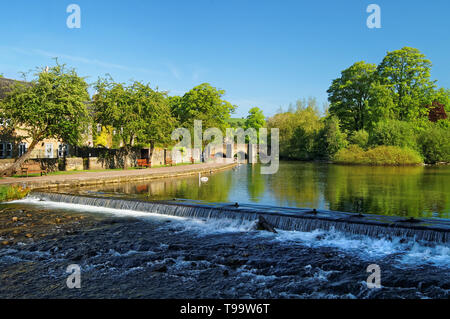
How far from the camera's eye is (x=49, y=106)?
923 inches

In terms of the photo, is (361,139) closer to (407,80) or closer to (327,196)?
(407,80)

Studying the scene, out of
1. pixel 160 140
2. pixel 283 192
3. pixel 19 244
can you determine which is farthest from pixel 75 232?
pixel 160 140

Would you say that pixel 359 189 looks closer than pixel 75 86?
Yes

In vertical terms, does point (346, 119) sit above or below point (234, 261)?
above

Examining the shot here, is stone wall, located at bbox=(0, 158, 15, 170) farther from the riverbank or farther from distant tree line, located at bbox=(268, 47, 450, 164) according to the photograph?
distant tree line, located at bbox=(268, 47, 450, 164)

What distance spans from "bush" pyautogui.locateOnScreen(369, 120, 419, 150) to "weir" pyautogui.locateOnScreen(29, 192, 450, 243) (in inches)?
1661

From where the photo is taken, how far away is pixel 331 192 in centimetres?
2133

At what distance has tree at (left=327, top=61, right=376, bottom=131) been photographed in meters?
57.6

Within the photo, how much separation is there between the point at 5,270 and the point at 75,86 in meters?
19.0

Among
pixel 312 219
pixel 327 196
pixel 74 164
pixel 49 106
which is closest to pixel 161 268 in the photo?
pixel 312 219

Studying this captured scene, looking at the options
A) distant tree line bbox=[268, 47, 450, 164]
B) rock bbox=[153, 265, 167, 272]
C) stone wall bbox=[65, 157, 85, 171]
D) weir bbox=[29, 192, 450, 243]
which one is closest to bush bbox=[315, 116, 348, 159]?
distant tree line bbox=[268, 47, 450, 164]

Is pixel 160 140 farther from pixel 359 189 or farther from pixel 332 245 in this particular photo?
pixel 332 245

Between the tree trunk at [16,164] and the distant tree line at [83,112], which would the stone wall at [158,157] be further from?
the tree trunk at [16,164]
